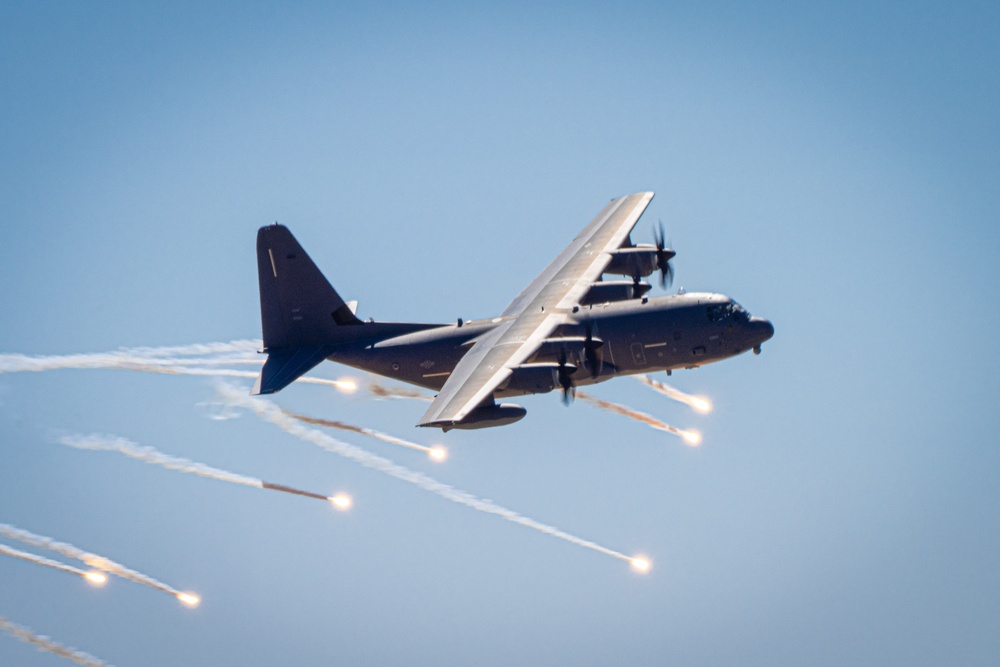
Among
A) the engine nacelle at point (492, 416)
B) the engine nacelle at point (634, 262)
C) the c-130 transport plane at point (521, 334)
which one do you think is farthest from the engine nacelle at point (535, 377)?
the engine nacelle at point (634, 262)

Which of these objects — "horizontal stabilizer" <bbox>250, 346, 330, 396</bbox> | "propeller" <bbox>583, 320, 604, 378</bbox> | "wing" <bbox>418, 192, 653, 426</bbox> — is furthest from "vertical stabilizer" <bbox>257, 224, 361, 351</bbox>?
"propeller" <bbox>583, 320, 604, 378</bbox>

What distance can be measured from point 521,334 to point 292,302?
1064cm

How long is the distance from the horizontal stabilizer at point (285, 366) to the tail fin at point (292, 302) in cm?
4

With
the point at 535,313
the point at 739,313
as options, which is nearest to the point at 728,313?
the point at 739,313

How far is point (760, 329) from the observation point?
56188mm

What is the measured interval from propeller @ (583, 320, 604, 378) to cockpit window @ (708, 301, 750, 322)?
15.1 ft

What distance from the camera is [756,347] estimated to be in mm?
56500

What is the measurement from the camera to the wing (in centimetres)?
5019

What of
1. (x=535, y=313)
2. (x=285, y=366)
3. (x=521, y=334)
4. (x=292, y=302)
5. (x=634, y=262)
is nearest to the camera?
(x=521, y=334)

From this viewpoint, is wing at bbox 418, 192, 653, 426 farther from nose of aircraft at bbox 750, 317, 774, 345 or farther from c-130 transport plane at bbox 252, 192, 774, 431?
nose of aircraft at bbox 750, 317, 774, 345

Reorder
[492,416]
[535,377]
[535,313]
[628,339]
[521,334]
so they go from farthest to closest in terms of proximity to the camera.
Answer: [535,313]
[628,339]
[521,334]
[535,377]
[492,416]

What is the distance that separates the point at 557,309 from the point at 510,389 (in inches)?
215

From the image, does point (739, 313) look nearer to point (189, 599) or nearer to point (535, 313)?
point (535, 313)

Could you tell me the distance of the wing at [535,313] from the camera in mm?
50188
